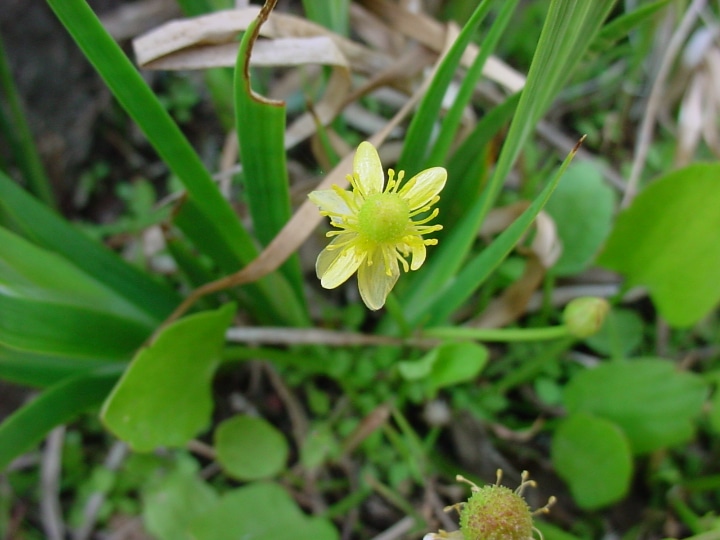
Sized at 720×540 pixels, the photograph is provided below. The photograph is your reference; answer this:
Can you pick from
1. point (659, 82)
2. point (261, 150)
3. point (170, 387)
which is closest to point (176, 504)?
point (170, 387)

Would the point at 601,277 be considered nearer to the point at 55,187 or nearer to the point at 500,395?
the point at 500,395

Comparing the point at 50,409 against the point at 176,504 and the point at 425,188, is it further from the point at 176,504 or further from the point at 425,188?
the point at 425,188

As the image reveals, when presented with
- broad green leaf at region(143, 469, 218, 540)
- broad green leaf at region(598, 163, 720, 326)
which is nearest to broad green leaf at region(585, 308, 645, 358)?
broad green leaf at region(598, 163, 720, 326)

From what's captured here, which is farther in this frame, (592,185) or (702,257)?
(592,185)

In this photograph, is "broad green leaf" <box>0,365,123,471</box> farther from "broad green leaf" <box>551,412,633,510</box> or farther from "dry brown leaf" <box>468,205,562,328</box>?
"broad green leaf" <box>551,412,633,510</box>

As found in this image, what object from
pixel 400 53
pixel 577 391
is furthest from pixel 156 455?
pixel 400 53

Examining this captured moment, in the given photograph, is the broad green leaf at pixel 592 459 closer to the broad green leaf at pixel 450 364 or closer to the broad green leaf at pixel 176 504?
A: the broad green leaf at pixel 450 364

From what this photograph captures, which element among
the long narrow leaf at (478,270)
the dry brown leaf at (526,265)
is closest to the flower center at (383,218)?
the long narrow leaf at (478,270)
